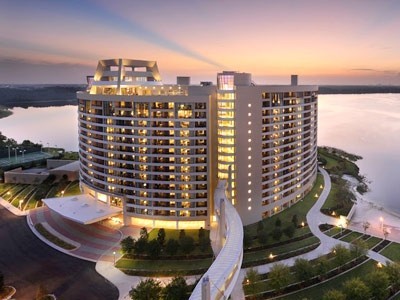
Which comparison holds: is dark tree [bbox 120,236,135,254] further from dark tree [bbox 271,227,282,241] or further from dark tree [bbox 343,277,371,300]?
dark tree [bbox 343,277,371,300]

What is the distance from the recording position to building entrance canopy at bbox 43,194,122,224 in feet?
165

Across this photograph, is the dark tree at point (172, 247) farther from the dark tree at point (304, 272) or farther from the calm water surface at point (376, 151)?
the calm water surface at point (376, 151)

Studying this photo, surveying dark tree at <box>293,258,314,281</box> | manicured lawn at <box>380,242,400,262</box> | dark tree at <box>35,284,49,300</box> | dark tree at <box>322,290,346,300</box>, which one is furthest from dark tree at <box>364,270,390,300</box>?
dark tree at <box>35,284,49,300</box>

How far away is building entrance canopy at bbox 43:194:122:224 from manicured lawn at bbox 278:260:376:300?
27645mm

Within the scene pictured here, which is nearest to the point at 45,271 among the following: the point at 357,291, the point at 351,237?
the point at 357,291

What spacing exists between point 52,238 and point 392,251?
1753 inches

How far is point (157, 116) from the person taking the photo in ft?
172

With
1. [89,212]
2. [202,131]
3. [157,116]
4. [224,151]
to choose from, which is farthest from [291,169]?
[89,212]

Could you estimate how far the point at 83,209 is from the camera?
53.6m

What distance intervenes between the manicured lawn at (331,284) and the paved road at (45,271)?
18973mm

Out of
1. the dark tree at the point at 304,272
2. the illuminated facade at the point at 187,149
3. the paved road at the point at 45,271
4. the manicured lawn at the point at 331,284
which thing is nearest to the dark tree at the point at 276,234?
the illuminated facade at the point at 187,149

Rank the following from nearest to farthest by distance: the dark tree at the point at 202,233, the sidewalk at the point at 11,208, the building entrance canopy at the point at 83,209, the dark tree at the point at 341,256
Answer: the dark tree at the point at 341,256 < the dark tree at the point at 202,233 < the building entrance canopy at the point at 83,209 < the sidewalk at the point at 11,208

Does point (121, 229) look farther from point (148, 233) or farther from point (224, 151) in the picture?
point (224, 151)

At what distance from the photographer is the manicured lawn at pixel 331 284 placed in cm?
3650
